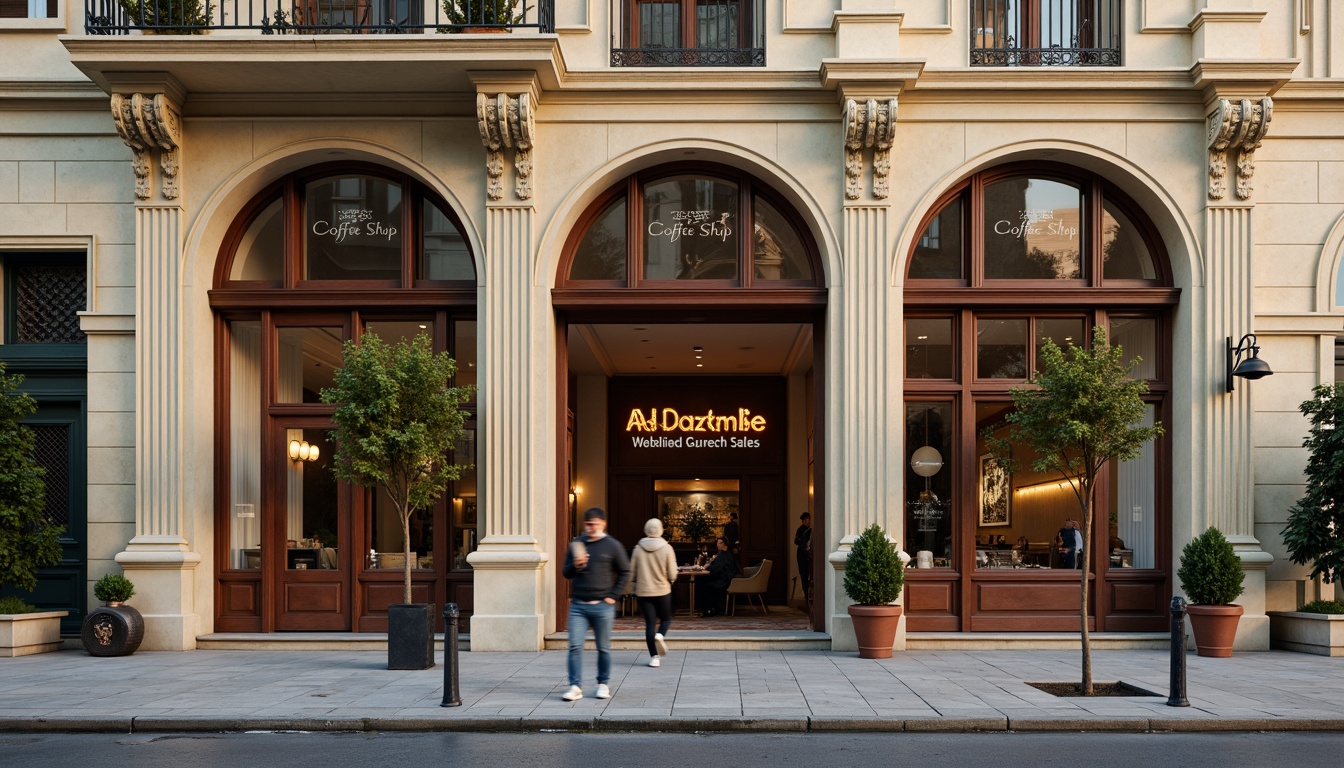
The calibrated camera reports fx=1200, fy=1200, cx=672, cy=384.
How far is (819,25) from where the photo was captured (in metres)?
15.1

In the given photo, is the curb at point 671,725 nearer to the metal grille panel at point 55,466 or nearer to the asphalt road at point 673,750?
the asphalt road at point 673,750

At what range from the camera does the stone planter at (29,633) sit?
14219mm

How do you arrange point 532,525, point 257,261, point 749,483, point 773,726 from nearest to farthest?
Result: point 773,726
point 532,525
point 257,261
point 749,483

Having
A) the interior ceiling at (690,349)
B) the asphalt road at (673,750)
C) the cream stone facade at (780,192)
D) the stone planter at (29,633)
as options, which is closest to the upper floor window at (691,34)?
the cream stone facade at (780,192)

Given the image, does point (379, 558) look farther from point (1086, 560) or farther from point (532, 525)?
point (1086, 560)

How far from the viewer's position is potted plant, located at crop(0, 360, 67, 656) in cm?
1412

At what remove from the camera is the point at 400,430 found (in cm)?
1323

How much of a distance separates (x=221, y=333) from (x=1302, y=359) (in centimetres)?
1384

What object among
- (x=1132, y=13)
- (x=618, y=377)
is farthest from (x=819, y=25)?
(x=618, y=377)

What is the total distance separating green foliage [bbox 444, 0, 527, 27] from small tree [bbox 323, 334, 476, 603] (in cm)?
394

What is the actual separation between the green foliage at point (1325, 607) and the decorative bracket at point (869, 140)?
7.21 metres

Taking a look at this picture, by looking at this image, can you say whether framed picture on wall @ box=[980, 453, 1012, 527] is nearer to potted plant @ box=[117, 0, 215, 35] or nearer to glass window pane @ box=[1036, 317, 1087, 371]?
glass window pane @ box=[1036, 317, 1087, 371]

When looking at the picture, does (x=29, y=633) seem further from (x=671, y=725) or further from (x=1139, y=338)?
(x=1139, y=338)

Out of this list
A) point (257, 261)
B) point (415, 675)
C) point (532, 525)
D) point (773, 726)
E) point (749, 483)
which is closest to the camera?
point (773, 726)
